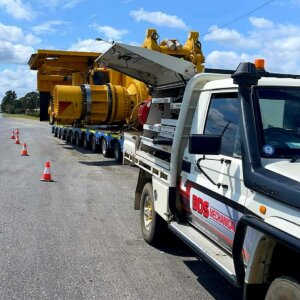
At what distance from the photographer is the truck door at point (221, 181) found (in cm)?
394

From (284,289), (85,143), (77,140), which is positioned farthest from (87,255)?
(77,140)

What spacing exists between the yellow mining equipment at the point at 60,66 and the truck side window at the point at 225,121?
17.3 m

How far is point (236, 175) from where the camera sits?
390cm

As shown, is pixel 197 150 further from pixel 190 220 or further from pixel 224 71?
pixel 224 71

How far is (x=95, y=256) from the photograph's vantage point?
5844 millimetres

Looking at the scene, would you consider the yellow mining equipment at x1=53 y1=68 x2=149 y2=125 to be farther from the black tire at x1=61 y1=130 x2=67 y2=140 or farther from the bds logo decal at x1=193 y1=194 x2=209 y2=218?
the bds logo decal at x1=193 y1=194 x2=209 y2=218

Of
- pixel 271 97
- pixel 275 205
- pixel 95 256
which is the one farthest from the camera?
pixel 95 256

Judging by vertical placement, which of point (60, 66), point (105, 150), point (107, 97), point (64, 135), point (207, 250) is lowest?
point (64, 135)

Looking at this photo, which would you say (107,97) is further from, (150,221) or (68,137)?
(150,221)

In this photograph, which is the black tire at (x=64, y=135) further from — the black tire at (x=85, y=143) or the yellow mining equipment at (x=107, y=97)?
the yellow mining equipment at (x=107, y=97)

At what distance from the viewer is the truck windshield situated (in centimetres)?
375

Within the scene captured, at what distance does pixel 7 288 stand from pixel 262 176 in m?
2.90

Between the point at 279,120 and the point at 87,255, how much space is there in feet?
10.2

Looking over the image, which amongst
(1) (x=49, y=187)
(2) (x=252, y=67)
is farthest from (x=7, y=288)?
(1) (x=49, y=187)
